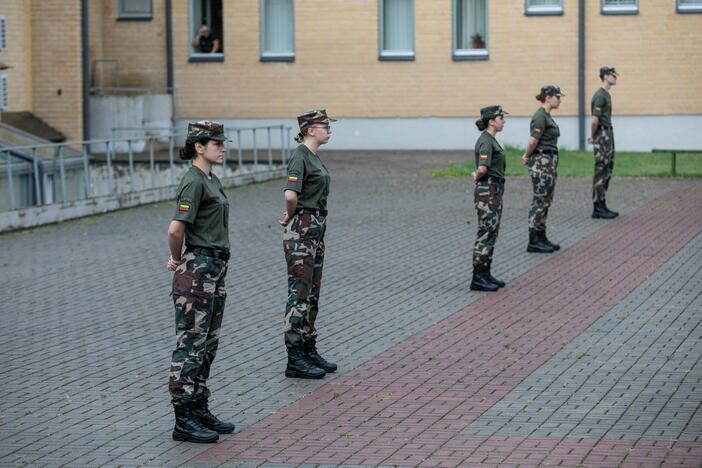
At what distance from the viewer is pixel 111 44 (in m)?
35.4

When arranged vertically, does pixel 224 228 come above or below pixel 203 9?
below

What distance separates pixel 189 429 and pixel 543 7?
2655 centimetres

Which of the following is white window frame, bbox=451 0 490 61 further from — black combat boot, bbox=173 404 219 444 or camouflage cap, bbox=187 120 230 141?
black combat boot, bbox=173 404 219 444

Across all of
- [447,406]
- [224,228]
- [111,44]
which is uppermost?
[111,44]

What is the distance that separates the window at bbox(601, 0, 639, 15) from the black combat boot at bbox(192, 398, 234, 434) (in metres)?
26.1

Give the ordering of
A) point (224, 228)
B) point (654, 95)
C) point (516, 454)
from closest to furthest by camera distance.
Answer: point (516, 454), point (224, 228), point (654, 95)

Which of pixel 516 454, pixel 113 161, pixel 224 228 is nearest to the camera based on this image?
pixel 516 454

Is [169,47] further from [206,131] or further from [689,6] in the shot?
[206,131]

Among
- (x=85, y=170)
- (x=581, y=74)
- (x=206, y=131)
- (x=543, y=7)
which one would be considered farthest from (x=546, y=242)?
(x=543, y=7)

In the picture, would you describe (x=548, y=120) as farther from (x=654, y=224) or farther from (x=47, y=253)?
(x=47, y=253)

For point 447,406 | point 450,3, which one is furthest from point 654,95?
point 447,406

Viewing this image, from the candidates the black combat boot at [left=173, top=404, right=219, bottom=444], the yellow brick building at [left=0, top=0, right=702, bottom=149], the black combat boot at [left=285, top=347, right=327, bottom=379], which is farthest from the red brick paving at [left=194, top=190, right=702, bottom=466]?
the yellow brick building at [left=0, top=0, right=702, bottom=149]

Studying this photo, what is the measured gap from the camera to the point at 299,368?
10.4 meters

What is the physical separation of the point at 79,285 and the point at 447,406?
695 centimetres
